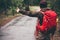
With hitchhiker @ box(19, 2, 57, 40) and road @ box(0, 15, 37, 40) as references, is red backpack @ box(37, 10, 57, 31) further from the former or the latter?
road @ box(0, 15, 37, 40)

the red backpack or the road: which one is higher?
the red backpack

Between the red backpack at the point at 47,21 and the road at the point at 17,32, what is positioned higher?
the red backpack at the point at 47,21

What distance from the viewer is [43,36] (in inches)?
274

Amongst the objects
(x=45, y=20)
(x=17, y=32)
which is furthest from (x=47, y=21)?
(x=17, y=32)

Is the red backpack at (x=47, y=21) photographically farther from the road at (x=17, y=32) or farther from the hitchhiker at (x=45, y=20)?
the road at (x=17, y=32)

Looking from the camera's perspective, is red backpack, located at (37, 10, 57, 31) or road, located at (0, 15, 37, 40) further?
road, located at (0, 15, 37, 40)

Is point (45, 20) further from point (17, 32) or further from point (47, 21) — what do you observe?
point (17, 32)

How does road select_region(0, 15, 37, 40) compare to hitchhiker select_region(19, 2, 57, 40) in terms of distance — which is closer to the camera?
hitchhiker select_region(19, 2, 57, 40)

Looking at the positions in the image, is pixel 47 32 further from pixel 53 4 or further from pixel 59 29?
pixel 53 4

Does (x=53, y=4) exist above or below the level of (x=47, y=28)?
below

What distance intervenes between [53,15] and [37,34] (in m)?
0.63

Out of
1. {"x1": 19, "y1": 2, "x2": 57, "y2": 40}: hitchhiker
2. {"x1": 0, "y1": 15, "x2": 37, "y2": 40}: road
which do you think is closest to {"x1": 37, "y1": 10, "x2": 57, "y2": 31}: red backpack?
{"x1": 19, "y1": 2, "x2": 57, "y2": 40}: hitchhiker

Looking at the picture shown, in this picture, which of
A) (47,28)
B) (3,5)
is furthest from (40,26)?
(3,5)

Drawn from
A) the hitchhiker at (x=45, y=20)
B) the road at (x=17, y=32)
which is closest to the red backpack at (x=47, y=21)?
the hitchhiker at (x=45, y=20)
